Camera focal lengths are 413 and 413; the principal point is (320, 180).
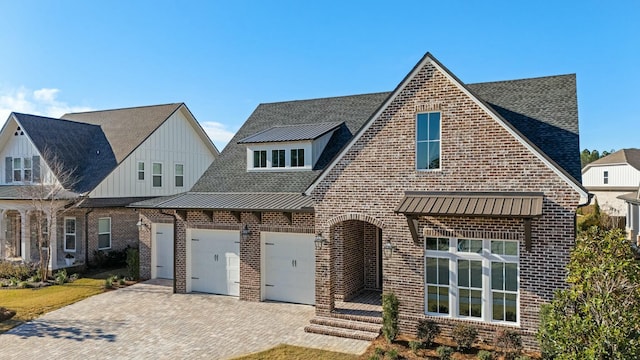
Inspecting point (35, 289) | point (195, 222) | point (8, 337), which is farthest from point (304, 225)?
point (35, 289)

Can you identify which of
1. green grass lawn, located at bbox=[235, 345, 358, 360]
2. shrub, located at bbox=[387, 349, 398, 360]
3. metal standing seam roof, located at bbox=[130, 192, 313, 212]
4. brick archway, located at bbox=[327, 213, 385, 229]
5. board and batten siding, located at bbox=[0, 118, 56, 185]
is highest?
board and batten siding, located at bbox=[0, 118, 56, 185]

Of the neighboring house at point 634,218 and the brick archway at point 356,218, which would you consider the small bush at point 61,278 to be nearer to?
the brick archway at point 356,218

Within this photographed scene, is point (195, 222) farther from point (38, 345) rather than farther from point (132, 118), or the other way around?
point (132, 118)

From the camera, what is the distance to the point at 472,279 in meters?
11.1

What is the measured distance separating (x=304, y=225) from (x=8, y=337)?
953 centimetres

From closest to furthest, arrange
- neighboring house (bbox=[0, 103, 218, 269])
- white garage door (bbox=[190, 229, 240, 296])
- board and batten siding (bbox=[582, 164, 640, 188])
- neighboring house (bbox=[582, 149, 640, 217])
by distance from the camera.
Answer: white garage door (bbox=[190, 229, 240, 296]) < neighboring house (bbox=[0, 103, 218, 269]) < neighboring house (bbox=[582, 149, 640, 217]) < board and batten siding (bbox=[582, 164, 640, 188])

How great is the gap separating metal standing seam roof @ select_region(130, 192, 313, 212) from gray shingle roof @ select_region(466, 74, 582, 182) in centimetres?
689

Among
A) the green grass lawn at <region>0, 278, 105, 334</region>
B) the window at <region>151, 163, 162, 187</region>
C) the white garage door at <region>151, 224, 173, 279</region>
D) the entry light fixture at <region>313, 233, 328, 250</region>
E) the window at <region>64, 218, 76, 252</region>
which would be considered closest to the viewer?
the entry light fixture at <region>313, 233, 328, 250</region>

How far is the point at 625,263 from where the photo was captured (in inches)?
307

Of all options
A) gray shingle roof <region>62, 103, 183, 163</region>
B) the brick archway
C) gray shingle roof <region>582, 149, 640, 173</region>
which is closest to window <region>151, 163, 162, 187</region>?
gray shingle roof <region>62, 103, 183, 163</region>

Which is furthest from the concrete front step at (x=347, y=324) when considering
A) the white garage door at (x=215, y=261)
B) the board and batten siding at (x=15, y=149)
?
the board and batten siding at (x=15, y=149)

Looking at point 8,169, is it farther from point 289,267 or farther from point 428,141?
point 428,141

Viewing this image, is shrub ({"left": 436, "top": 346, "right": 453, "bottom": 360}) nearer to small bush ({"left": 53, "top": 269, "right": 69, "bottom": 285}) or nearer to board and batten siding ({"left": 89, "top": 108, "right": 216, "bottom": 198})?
small bush ({"left": 53, "top": 269, "right": 69, "bottom": 285})

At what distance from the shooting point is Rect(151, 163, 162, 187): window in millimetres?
24719
